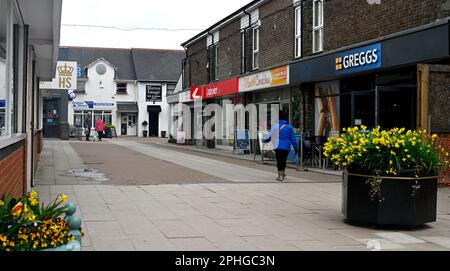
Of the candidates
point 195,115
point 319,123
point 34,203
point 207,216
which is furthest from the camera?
point 195,115

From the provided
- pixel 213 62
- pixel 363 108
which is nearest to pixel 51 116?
pixel 213 62

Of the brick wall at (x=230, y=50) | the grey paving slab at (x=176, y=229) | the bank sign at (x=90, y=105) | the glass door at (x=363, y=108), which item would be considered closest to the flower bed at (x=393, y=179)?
the grey paving slab at (x=176, y=229)

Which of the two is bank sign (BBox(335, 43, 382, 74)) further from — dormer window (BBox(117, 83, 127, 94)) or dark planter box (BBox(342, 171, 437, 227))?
dormer window (BBox(117, 83, 127, 94))

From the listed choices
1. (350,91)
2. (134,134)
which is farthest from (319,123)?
(134,134)

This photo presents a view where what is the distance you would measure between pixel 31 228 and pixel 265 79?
1815 centimetres

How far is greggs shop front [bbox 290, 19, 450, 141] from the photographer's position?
12.0 metres

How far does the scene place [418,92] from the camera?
12078 mm

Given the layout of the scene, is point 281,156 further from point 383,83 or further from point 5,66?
point 5,66

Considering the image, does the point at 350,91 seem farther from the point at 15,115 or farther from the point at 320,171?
the point at 15,115

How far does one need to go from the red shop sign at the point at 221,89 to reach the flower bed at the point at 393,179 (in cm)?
1704

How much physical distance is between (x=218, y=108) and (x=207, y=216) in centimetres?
2110

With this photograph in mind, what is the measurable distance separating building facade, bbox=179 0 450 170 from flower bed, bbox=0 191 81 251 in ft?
31.7

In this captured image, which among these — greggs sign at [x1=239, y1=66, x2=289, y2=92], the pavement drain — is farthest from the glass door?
the pavement drain

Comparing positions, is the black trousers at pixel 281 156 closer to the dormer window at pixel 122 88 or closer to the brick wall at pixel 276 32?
the brick wall at pixel 276 32
